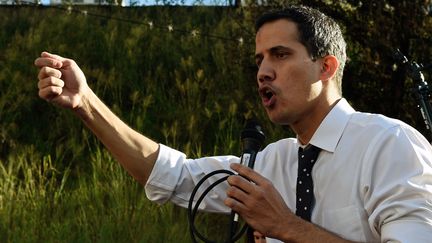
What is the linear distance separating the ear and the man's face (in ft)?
0.05

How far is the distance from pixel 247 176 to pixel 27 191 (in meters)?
4.10

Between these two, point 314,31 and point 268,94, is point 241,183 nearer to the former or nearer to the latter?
point 268,94

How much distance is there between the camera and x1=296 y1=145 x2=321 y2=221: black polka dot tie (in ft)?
8.74

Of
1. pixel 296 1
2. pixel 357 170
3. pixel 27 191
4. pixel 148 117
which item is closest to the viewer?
pixel 357 170

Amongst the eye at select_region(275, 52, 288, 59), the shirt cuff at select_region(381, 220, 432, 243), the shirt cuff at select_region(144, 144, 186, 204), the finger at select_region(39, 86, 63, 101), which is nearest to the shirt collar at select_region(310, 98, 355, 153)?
the eye at select_region(275, 52, 288, 59)

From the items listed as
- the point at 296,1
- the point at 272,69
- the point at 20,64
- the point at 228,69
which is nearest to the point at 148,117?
the point at 228,69

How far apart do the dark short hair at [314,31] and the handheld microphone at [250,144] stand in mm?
396

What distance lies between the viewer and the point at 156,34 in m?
9.60

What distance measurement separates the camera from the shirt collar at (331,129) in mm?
2686

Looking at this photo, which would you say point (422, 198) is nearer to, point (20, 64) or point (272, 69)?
point (272, 69)

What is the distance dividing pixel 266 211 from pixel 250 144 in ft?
0.69

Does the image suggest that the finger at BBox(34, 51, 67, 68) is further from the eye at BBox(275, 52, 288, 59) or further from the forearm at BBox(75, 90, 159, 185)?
the eye at BBox(275, 52, 288, 59)

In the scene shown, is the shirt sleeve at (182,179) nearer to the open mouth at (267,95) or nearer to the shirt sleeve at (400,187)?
the open mouth at (267,95)

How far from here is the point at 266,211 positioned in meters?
2.39
